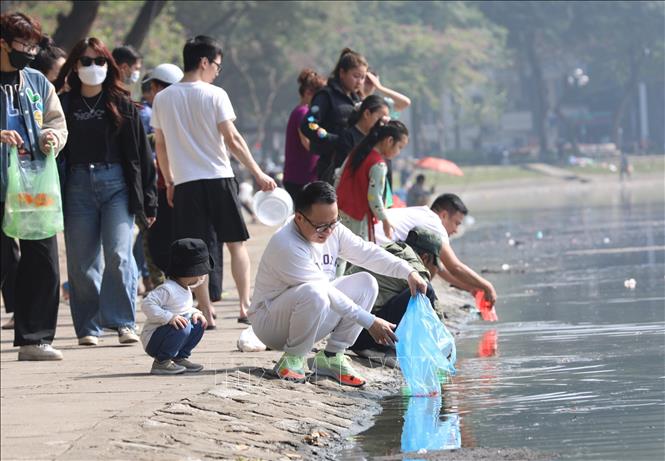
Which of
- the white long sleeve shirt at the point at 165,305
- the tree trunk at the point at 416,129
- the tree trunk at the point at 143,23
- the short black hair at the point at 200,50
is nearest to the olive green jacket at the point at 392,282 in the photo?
the white long sleeve shirt at the point at 165,305

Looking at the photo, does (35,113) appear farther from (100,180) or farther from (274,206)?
(274,206)

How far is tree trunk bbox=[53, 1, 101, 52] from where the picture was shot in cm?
2197

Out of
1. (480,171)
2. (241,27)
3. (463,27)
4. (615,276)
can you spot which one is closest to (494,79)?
(463,27)

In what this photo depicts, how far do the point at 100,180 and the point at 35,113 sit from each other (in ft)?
3.42

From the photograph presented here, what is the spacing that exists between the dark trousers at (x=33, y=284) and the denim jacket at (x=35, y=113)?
0.36 m

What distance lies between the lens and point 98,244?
966cm

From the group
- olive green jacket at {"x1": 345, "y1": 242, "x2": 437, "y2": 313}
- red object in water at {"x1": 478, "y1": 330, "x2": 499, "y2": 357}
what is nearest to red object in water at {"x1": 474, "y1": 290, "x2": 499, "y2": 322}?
red object in water at {"x1": 478, "y1": 330, "x2": 499, "y2": 357}

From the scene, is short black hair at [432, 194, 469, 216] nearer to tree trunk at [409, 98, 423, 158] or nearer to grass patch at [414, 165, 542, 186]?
grass patch at [414, 165, 542, 186]

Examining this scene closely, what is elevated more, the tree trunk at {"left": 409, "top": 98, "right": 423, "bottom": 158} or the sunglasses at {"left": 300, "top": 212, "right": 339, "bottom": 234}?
the sunglasses at {"left": 300, "top": 212, "right": 339, "bottom": 234}

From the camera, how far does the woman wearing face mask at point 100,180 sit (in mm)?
9523

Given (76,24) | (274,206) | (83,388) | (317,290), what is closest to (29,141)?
(83,388)

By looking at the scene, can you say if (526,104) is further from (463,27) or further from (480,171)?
(480,171)

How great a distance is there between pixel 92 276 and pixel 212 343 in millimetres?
830

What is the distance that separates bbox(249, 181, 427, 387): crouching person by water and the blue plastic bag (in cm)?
17
